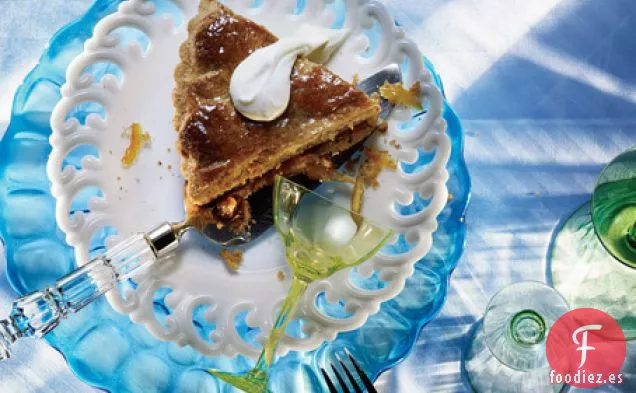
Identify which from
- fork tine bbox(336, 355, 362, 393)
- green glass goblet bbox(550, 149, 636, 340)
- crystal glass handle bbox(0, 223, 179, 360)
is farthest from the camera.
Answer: green glass goblet bbox(550, 149, 636, 340)

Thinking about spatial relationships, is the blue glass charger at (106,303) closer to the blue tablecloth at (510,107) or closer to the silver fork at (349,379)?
the silver fork at (349,379)

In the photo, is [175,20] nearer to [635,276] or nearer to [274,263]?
[274,263]

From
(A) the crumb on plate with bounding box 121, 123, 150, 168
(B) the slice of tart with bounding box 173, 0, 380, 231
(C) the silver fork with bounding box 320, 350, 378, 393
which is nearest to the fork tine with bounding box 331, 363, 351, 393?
(C) the silver fork with bounding box 320, 350, 378, 393

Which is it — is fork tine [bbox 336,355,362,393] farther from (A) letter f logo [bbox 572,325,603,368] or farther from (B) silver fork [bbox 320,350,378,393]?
(A) letter f logo [bbox 572,325,603,368]

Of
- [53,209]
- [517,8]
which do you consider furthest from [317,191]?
[517,8]

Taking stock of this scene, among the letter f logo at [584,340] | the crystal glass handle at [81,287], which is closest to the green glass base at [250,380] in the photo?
the crystal glass handle at [81,287]

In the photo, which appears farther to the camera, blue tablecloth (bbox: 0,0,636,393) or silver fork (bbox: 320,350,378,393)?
blue tablecloth (bbox: 0,0,636,393)
